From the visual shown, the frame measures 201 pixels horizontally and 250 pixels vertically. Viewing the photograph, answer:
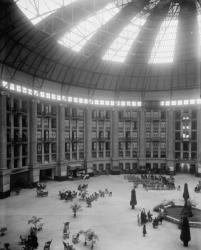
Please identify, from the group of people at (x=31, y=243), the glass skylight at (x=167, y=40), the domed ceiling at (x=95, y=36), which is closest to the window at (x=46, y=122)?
the domed ceiling at (x=95, y=36)

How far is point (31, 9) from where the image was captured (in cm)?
2948

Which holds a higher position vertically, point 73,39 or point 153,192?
point 73,39

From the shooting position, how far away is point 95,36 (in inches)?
1583

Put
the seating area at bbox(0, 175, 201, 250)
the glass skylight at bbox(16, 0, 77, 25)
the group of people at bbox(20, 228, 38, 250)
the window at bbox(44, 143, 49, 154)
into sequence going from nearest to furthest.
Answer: the group of people at bbox(20, 228, 38, 250)
the seating area at bbox(0, 175, 201, 250)
the glass skylight at bbox(16, 0, 77, 25)
the window at bbox(44, 143, 49, 154)

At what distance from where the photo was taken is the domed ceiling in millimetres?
31484

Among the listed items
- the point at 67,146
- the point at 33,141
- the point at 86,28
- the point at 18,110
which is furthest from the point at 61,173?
the point at 86,28

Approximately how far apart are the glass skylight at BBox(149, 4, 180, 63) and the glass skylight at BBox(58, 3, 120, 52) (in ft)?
27.5

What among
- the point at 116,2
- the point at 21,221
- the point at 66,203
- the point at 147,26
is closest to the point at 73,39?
the point at 116,2

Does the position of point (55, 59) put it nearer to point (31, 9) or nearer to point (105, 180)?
point (31, 9)

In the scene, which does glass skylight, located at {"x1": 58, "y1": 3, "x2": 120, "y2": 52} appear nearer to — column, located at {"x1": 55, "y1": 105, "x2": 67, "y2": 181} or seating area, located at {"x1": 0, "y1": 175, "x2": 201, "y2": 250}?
column, located at {"x1": 55, "y1": 105, "x2": 67, "y2": 181}

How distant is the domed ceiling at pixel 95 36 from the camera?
31.5m

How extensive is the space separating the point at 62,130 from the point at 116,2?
79.3 ft

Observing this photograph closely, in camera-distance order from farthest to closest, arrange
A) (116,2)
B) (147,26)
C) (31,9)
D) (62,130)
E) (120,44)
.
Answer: (62,130) → (120,44) → (147,26) → (116,2) → (31,9)

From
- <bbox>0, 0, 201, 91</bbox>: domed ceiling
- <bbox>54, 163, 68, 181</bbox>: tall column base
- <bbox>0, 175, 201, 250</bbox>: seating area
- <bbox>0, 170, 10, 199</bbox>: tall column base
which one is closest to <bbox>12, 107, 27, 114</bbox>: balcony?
<bbox>0, 0, 201, 91</bbox>: domed ceiling
